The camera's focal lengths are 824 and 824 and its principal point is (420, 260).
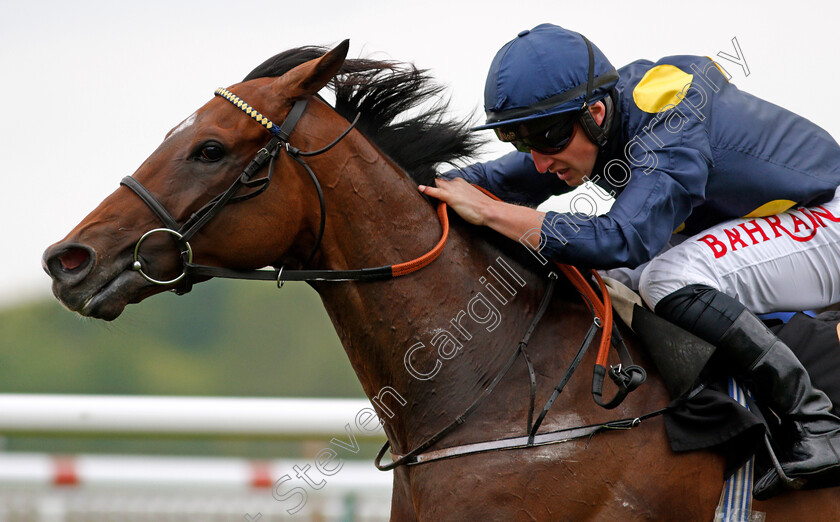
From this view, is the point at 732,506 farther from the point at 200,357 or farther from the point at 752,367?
the point at 200,357

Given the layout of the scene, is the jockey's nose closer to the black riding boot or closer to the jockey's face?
the jockey's face

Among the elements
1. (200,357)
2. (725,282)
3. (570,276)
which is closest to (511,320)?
(570,276)

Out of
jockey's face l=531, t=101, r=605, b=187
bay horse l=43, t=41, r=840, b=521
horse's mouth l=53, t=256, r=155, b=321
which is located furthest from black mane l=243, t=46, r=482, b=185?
horse's mouth l=53, t=256, r=155, b=321

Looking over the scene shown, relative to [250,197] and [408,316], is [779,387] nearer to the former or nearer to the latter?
[408,316]

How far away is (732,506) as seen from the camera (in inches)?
101

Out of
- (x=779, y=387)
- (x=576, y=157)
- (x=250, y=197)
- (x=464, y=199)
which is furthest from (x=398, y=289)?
(x=779, y=387)

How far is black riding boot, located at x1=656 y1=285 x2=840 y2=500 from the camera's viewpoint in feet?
8.05

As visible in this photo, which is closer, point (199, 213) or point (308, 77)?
point (199, 213)

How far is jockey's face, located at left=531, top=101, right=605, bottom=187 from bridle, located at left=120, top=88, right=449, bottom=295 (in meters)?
0.49

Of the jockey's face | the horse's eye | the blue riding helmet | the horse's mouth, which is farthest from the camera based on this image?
the jockey's face

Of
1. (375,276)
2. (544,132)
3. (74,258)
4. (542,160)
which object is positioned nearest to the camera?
(74,258)

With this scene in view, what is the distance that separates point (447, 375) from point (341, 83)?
1073 millimetres

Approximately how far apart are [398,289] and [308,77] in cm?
73

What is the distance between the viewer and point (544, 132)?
9.05 feet
